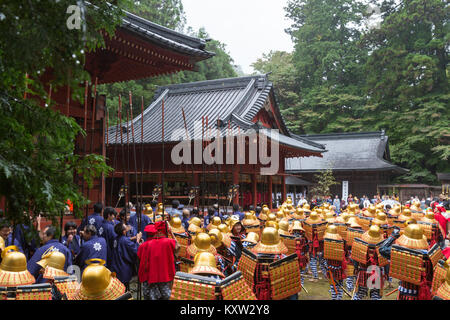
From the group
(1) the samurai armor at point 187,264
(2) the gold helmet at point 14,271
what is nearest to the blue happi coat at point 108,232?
(1) the samurai armor at point 187,264

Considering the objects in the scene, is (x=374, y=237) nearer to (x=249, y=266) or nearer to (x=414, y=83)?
(x=249, y=266)

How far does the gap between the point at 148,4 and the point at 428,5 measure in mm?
24251

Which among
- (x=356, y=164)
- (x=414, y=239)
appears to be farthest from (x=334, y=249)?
(x=356, y=164)

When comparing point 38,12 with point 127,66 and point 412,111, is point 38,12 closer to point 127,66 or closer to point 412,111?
point 127,66

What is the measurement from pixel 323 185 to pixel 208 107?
12.9m

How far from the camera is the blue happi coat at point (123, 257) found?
231 inches

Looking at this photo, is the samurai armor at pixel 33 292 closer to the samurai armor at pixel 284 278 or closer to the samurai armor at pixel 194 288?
the samurai armor at pixel 194 288

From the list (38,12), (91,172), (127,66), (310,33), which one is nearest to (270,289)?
(91,172)

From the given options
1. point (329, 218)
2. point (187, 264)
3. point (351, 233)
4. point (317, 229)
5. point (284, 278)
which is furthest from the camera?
point (329, 218)

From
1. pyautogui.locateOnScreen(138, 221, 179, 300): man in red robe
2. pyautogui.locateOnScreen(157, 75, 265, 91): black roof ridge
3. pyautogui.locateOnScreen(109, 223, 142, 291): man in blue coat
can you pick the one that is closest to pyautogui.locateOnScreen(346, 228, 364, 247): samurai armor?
pyautogui.locateOnScreen(138, 221, 179, 300): man in red robe

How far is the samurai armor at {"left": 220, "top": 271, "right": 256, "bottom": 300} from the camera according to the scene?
3.00 metres

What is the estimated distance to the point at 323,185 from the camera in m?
26.9

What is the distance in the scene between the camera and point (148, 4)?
27.5 m

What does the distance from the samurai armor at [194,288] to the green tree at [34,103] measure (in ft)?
3.71
